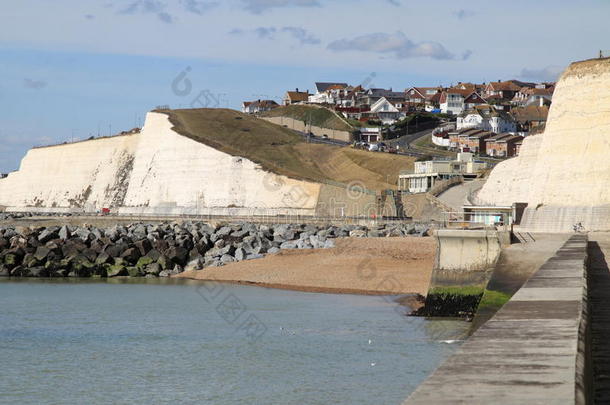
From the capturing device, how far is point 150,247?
48.8 m

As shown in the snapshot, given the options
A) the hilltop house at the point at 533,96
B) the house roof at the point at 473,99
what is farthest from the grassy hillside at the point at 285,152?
the hilltop house at the point at 533,96

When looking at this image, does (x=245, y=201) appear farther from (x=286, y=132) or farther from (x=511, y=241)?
(x=511, y=241)

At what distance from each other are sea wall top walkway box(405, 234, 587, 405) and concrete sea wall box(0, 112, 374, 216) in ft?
207

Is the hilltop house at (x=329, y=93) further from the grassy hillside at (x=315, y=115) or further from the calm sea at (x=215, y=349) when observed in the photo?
the calm sea at (x=215, y=349)

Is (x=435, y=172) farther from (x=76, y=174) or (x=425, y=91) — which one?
(x=425, y=91)

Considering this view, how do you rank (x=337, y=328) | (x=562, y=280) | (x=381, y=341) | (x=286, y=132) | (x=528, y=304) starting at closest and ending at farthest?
1. (x=528, y=304)
2. (x=562, y=280)
3. (x=381, y=341)
4. (x=337, y=328)
5. (x=286, y=132)

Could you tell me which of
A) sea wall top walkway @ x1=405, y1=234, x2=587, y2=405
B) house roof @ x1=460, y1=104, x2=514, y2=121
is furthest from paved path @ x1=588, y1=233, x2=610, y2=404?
house roof @ x1=460, y1=104, x2=514, y2=121

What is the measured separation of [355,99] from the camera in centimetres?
16275

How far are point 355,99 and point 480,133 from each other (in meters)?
→ 54.6

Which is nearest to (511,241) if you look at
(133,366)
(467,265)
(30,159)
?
(467,265)

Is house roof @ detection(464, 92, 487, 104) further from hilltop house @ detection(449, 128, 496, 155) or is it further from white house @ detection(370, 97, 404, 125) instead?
hilltop house @ detection(449, 128, 496, 155)

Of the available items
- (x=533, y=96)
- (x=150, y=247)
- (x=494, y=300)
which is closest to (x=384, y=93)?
(x=533, y=96)

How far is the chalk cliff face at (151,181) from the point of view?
79.7 m

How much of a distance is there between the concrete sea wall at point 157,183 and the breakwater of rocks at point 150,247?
21.0 metres
